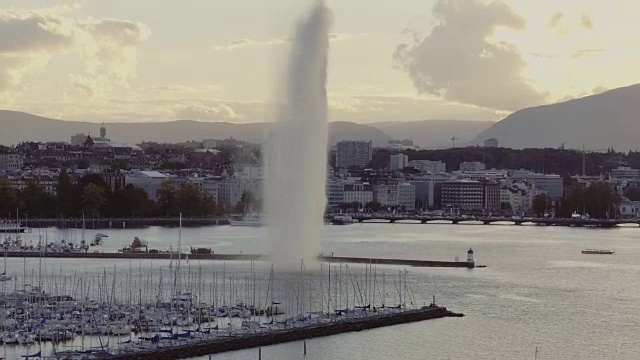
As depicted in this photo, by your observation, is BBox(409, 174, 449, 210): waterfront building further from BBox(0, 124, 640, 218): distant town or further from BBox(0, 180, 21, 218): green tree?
BBox(0, 180, 21, 218): green tree

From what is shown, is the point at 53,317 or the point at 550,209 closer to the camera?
the point at 53,317

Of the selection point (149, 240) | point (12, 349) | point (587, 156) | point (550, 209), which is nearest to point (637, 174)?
point (587, 156)

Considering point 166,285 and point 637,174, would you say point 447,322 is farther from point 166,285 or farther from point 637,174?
point 637,174

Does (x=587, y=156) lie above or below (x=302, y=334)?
above

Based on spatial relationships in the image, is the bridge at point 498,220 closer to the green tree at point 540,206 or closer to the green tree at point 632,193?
the green tree at point 540,206

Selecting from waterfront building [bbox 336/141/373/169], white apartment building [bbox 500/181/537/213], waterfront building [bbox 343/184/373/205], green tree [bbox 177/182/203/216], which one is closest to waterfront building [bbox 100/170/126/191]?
green tree [bbox 177/182/203/216]

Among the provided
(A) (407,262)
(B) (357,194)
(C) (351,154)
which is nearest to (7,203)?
(A) (407,262)
